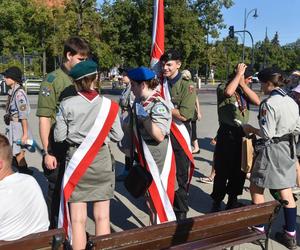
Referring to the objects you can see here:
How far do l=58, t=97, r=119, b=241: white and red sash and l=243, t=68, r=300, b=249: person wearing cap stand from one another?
1.52 metres

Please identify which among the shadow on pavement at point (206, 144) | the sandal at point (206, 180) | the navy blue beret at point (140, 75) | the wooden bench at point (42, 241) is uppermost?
the navy blue beret at point (140, 75)

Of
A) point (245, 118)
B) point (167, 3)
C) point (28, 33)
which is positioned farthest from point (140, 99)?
point (28, 33)

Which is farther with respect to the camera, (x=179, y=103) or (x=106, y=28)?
(x=106, y=28)

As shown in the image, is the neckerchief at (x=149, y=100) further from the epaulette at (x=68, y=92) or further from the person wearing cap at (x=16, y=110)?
the person wearing cap at (x=16, y=110)

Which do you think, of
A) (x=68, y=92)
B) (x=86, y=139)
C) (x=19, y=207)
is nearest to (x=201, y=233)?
(x=86, y=139)

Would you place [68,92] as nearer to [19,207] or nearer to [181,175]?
[19,207]

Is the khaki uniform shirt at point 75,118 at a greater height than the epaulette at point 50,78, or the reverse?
the epaulette at point 50,78

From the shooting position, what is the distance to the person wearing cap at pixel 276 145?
4.31 meters

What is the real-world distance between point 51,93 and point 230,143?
7.99 ft

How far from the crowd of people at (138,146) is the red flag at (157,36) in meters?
0.26

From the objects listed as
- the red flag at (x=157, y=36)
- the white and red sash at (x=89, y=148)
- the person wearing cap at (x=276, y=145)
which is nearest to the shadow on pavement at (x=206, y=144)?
the red flag at (x=157, y=36)

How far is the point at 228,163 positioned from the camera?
561 cm

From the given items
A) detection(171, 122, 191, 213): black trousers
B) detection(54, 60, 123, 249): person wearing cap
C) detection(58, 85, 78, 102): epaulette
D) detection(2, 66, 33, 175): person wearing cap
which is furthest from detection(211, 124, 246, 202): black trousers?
detection(2, 66, 33, 175): person wearing cap

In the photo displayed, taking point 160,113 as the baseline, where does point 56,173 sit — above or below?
below
